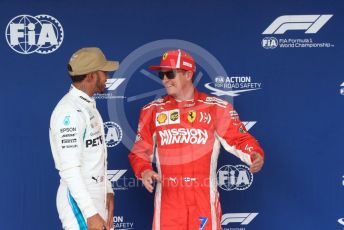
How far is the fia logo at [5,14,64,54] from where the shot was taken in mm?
3834

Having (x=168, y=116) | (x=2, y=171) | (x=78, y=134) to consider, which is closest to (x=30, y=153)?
(x=2, y=171)

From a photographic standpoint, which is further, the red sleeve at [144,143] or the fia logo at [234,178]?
the fia logo at [234,178]

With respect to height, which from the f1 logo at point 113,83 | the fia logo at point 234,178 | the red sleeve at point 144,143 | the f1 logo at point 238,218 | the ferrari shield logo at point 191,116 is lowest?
the f1 logo at point 238,218

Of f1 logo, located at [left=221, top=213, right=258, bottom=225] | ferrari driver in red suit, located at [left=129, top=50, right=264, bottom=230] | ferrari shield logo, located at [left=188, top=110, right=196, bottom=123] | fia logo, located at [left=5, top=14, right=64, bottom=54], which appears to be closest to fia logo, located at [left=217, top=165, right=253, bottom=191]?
f1 logo, located at [left=221, top=213, right=258, bottom=225]

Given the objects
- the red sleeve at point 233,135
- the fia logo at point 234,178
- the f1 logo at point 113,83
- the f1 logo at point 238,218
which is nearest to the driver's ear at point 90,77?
the red sleeve at point 233,135

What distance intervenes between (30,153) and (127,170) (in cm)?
67

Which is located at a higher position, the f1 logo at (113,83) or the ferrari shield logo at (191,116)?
the f1 logo at (113,83)

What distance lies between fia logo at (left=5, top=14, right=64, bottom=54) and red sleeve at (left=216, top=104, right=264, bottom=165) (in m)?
1.33

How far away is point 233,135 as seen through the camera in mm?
3127

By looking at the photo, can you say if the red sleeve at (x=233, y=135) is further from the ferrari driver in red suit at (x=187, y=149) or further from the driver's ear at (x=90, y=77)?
the driver's ear at (x=90, y=77)

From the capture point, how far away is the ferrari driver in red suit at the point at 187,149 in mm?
3096

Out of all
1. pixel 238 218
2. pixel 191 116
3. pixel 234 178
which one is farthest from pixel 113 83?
pixel 238 218

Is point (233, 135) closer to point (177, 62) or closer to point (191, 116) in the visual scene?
point (191, 116)

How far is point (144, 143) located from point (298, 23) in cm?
142
